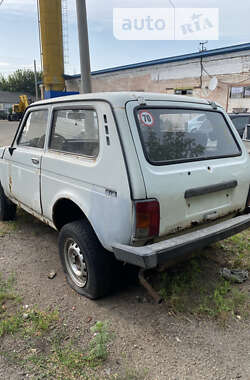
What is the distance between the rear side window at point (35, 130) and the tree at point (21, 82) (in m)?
64.0

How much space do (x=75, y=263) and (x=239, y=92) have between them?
1386cm

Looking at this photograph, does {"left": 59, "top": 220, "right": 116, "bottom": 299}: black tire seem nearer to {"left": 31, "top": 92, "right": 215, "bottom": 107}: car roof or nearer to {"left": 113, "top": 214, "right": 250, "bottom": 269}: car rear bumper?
{"left": 113, "top": 214, "right": 250, "bottom": 269}: car rear bumper

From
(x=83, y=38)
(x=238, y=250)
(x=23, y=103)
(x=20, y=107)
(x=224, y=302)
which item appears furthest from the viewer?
(x=20, y=107)

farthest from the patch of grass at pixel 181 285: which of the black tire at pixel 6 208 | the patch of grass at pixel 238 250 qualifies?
the black tire at pixel 6 208

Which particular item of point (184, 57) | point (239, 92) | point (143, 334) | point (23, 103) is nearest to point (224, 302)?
point (143, 334)

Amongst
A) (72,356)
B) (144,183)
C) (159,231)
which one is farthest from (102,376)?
(144,183)

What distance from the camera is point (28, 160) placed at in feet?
11.7

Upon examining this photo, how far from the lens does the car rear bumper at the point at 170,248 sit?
213cm

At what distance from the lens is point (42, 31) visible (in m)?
11.2

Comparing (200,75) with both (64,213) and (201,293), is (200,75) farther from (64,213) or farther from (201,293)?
(201,293)

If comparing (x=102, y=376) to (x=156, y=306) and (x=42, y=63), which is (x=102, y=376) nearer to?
(x=156, y=306)

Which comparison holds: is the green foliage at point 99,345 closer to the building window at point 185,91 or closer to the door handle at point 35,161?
the door handle at point 35,161

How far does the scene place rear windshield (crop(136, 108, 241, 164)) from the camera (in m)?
2.44

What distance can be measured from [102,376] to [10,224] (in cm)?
319
